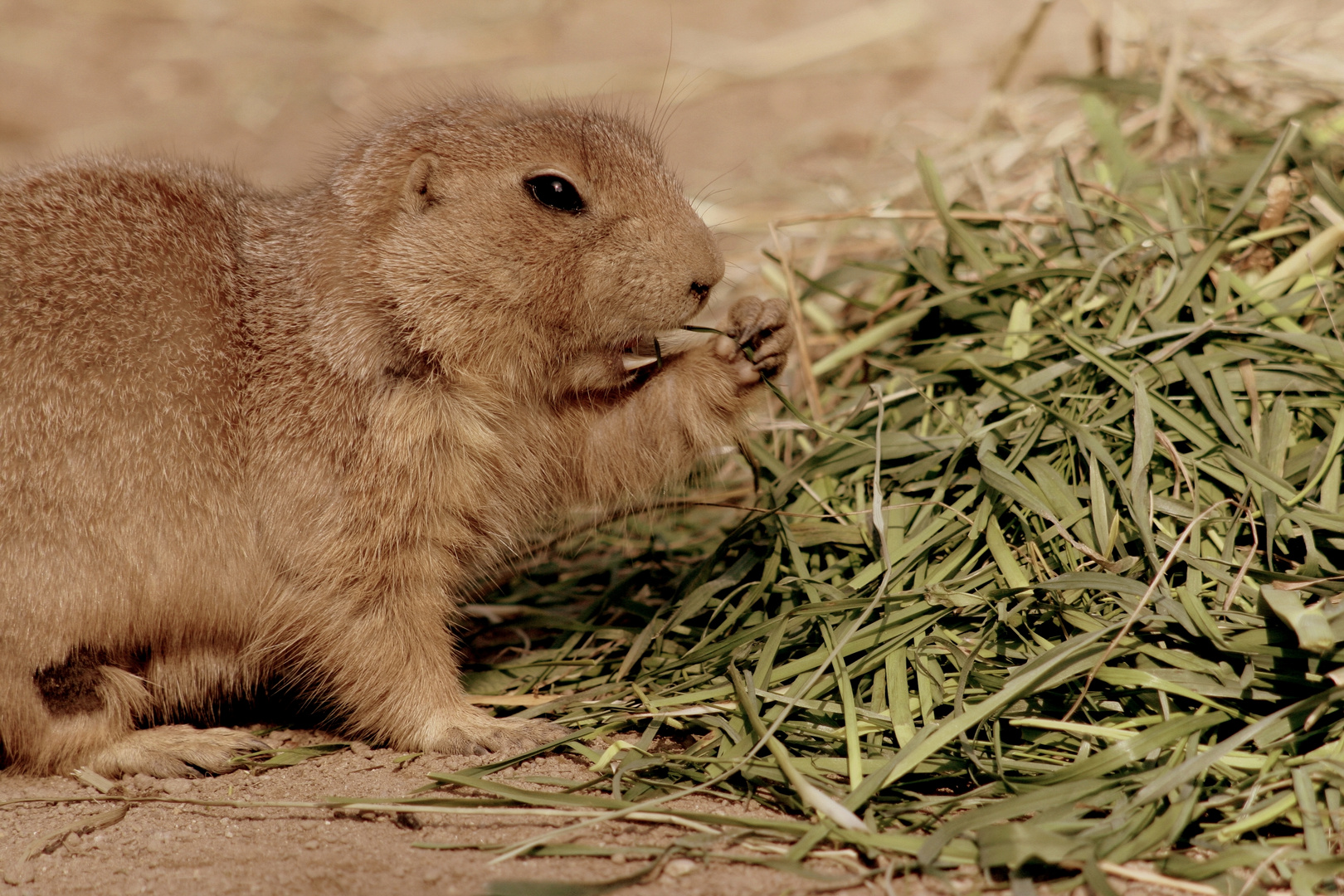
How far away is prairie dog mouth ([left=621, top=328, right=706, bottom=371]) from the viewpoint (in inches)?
143

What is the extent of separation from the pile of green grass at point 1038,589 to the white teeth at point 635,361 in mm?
634

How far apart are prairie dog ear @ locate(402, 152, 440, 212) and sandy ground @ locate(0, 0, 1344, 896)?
1.05m

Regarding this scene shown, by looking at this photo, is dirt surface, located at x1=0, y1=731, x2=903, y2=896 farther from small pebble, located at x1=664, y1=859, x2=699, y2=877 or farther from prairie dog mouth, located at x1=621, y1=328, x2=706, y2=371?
prairie dog mouth, located at x1=621, y1=328, x2=706, y2=371

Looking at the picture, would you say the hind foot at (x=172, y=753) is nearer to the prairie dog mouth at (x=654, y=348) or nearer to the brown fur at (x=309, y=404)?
the brown fur at (x=309, y=404)

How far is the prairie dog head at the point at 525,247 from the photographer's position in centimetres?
326

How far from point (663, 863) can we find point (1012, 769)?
0.90m

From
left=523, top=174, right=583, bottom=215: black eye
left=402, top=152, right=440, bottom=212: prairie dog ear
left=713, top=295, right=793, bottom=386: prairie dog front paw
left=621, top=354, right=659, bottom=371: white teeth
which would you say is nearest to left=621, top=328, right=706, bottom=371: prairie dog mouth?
left=621, top=354, right=659, bottom=371: white teeth

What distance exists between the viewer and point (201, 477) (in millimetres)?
3238

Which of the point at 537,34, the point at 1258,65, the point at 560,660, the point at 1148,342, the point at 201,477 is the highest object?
the point at 537,34

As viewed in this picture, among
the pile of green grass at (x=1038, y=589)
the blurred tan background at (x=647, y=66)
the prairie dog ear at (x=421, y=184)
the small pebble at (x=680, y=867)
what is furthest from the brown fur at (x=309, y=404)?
the blurred tan background at (x=647, y=66)

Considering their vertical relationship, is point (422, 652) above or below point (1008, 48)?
below

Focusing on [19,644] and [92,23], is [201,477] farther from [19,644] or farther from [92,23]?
[92,23]

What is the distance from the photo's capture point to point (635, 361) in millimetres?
3689

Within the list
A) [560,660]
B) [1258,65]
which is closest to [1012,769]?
[560,660]
